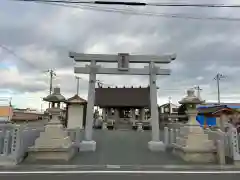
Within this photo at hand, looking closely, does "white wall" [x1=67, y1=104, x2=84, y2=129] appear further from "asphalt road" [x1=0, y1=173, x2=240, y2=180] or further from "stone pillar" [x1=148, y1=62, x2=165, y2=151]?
"asphalt road" [x1=0, y1=173, x2=240, y2=180]

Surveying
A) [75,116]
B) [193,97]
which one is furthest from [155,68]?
[75,116]

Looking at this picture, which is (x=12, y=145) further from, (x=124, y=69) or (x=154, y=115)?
(x=154, y=115)

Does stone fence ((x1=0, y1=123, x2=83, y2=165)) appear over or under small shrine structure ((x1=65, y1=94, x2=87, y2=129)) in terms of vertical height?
under

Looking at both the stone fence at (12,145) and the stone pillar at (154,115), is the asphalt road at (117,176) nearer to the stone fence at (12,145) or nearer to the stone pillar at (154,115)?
the stone fence at (12,145)

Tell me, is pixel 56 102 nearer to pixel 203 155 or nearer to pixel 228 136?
pixel 203 155

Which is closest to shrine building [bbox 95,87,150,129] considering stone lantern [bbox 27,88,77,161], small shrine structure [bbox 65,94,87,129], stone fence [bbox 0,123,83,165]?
small shrine structure [bbox 65,94,87,129]

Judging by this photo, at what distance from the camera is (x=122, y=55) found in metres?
12.1

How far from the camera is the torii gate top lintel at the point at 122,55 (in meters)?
11.9

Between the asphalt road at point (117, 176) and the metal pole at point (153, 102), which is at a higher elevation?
the metal pole at point (153, 102)

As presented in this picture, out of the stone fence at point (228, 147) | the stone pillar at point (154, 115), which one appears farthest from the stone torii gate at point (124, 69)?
the stone fence at point (228, 147)

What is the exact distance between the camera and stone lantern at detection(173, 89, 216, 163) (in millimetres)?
8617

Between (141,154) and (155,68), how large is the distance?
188 inches

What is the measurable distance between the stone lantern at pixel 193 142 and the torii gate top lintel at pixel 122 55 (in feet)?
9.62

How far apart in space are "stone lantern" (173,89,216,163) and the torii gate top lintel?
293 centimetres
